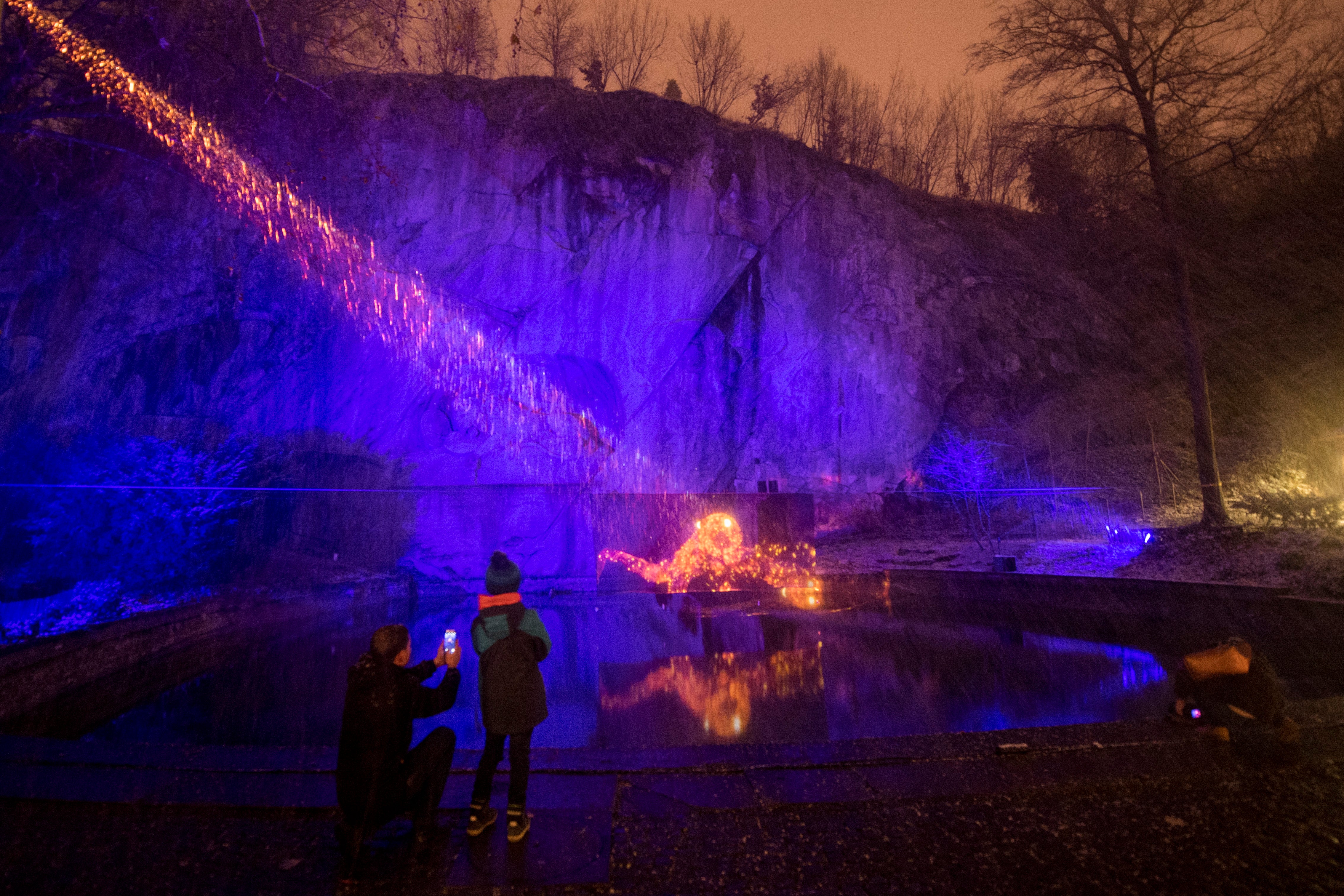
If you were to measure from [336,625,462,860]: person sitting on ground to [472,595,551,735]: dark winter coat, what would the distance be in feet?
0.62

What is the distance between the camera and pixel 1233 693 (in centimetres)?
424

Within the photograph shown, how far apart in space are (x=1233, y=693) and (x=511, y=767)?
15.7 feet

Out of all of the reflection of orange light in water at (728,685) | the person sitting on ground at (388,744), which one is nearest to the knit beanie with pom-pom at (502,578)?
the person sitting on ground at (388,744)

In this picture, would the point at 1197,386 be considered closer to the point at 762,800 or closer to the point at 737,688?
the point at 737,688

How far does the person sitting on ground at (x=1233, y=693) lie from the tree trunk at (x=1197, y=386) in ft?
32.1

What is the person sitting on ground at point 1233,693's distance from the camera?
162 inches

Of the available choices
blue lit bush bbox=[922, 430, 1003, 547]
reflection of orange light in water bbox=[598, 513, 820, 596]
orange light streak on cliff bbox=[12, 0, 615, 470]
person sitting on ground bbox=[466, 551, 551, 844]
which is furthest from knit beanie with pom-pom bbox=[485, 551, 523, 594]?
blue lit bush bbox=[922, 430, 1003, 547]

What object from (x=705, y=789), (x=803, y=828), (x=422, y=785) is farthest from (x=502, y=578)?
(x=803, y=828)

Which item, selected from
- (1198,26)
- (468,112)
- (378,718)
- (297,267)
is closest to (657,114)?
(468,112)

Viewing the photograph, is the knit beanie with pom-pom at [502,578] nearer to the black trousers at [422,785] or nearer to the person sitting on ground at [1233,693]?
the black trousers at [422,785]

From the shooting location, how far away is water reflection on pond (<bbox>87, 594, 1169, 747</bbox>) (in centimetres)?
564

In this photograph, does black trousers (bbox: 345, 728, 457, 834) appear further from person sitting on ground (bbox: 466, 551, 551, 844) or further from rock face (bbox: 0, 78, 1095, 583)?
rock face (bbox: 0, 78, 1095, 583)

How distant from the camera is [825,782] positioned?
3760 mm

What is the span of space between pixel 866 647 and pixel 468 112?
17.8 metres
